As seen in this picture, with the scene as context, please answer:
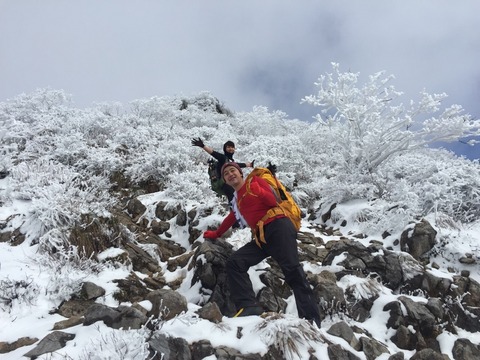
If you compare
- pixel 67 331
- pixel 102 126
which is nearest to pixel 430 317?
pixel 67 331

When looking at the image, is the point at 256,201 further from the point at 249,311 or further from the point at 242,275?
the point at 249,311

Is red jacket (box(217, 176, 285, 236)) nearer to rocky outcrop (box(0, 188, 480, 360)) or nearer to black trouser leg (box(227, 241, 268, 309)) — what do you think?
black trouser leg (box(227, 241, 268, 309))

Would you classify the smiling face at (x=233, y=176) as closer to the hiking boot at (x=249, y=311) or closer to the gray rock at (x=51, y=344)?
the hiking boot at (x=249, y=311)

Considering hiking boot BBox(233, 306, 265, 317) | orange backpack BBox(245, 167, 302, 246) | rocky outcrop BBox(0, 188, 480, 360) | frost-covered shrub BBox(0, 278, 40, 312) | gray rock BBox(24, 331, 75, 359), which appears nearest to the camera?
gray rock BBox(24, 331, 75, 359)

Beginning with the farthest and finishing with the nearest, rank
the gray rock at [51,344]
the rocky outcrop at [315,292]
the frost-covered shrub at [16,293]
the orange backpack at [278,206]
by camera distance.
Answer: the orange backpack at [278,206] < the frost-covered shrub at [16,293] < the rocky outcrop at [315,292] < the gray rock at [51,344]

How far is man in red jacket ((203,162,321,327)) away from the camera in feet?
12.1

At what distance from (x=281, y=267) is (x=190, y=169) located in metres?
6.93

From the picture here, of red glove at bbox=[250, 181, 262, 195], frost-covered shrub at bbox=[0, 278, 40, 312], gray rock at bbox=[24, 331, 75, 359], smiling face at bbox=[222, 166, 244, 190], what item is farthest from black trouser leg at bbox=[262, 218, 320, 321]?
frost-covered shrub at bbox=[0, 278, 40, 312]

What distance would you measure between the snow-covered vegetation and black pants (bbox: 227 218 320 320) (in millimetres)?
2220

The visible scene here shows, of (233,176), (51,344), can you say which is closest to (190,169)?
(233,176)

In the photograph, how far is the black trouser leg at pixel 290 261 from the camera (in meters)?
3.65

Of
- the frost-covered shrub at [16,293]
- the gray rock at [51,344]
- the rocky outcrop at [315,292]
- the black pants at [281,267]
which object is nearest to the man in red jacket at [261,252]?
the black pants at [281,267]

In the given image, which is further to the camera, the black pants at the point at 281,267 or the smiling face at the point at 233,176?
the smiling face at the point at 233,176

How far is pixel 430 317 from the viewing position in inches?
162
